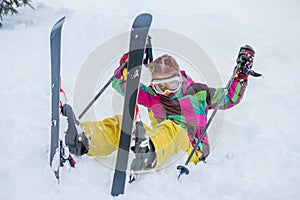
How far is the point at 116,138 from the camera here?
2848 mm

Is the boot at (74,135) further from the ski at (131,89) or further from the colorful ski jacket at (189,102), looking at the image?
the colorful ski jacket at (189,102)

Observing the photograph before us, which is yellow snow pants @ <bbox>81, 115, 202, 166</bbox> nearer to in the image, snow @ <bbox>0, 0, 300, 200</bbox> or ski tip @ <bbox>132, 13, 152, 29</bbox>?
snow @ <bbox>0, 0, 300, 200</bbox>

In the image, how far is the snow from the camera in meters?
2.71

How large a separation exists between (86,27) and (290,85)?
3399 millimetres

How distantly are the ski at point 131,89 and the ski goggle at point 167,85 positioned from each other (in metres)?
0.69

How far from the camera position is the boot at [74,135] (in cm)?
251

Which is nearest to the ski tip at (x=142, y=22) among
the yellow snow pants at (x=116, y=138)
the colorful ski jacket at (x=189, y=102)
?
the yellow snow pants at (x=116, y=138)

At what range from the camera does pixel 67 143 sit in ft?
8.48

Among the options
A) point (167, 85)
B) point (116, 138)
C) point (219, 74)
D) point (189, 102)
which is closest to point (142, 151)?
point (116, 138)

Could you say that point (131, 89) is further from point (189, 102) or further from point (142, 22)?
point (189, 102)

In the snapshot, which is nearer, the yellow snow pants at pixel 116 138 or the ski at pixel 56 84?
the ski at pixel 56 84

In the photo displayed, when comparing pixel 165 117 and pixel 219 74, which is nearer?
pixel 165 117

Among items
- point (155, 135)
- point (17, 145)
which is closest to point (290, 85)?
point (155, 135)

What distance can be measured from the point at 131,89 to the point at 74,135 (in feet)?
1.80
